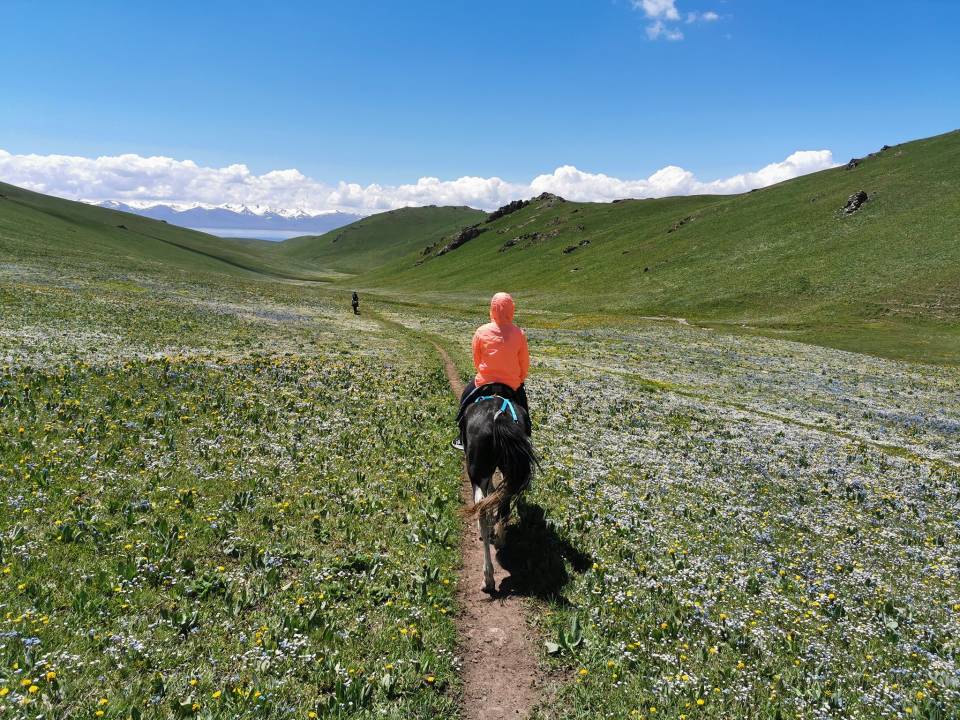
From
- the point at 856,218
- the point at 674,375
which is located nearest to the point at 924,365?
the point at 674,375

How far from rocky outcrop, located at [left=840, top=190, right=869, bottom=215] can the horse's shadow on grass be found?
14044 centimetres

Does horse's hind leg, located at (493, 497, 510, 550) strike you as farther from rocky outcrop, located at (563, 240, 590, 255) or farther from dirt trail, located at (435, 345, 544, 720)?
rocky outcrop, located at (563, 240, 590, 255)

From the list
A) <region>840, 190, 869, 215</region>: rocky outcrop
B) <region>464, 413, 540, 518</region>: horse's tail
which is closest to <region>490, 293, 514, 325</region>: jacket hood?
<region>464, 413, 540, 518</region>: horse's tail

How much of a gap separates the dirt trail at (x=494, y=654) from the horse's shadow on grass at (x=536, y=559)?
363 mm

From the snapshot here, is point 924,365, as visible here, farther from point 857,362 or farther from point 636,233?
point 636,233

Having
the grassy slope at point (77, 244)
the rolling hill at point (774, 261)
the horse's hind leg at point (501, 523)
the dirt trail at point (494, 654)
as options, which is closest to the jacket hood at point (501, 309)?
the horse's hind leg at point (501, 523)

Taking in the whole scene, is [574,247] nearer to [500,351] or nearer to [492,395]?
[500,351]

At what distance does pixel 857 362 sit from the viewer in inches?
1886

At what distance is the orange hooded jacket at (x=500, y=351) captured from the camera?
497 inches

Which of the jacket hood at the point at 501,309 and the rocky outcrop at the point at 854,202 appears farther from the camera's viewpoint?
the rocky outcrop at the point at 854,202

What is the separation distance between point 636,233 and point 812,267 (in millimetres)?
76304

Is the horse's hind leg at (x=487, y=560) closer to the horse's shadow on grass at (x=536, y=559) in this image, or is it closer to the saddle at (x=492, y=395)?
the horse's shadow on grass at (x=536, y=559)

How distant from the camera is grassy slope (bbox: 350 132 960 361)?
73.9 metres

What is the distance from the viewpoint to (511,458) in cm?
1081
